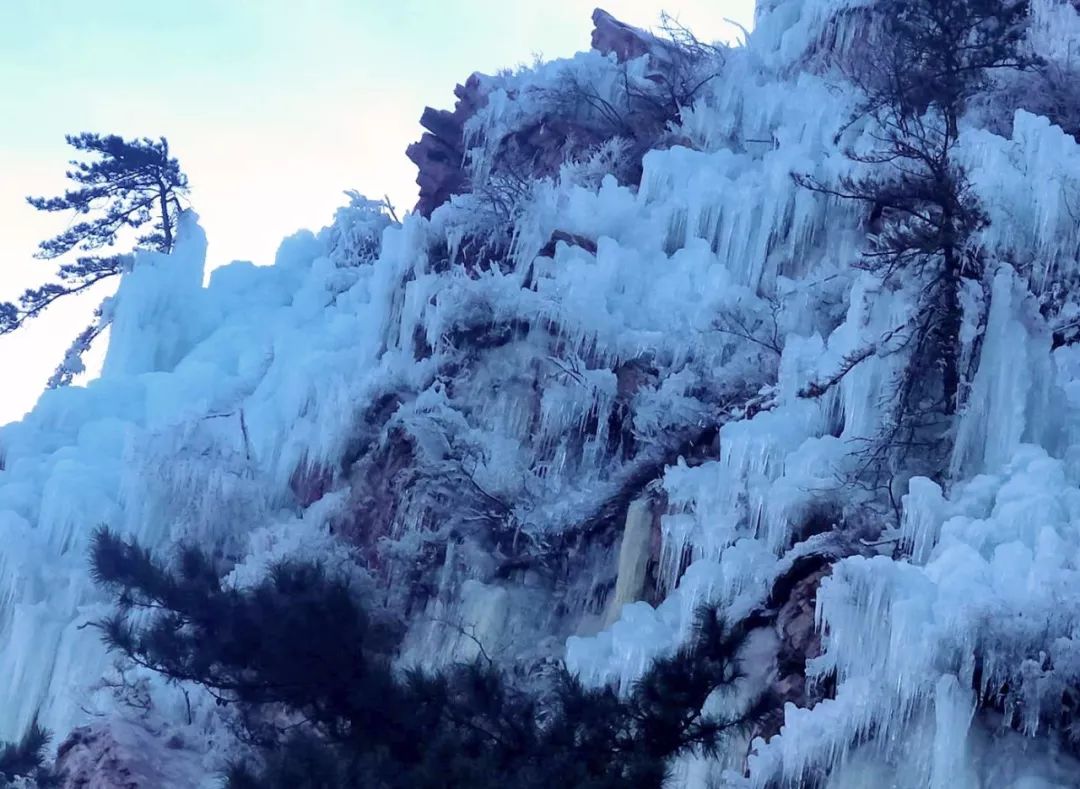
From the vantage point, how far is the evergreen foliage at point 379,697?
784cm

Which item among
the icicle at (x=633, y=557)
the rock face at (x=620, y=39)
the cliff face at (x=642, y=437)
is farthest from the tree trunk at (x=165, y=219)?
the icicle at (x=633, y=557)

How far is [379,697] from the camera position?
352 inches

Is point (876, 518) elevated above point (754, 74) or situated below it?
below

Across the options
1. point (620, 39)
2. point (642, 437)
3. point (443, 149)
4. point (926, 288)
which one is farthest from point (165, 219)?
point (926, 288)

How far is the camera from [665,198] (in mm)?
16969

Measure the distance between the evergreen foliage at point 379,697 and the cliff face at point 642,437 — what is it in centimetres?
109

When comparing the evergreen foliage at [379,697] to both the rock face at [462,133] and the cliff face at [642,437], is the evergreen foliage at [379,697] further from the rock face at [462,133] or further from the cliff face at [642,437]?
the rock face at [462,133]

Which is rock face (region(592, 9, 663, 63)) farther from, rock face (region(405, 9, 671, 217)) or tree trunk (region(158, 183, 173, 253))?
tree trunk (region(158, 183, 173, 253))

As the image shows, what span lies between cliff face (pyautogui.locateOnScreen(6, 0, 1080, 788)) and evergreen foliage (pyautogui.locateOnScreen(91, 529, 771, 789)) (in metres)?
1.09

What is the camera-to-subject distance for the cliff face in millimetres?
9016

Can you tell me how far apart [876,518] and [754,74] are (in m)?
10.4

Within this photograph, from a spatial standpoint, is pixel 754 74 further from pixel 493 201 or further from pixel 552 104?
pixel 493 201

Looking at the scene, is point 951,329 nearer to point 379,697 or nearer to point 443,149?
point 379,697

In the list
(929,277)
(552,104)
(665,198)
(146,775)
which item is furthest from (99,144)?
(929,277)
